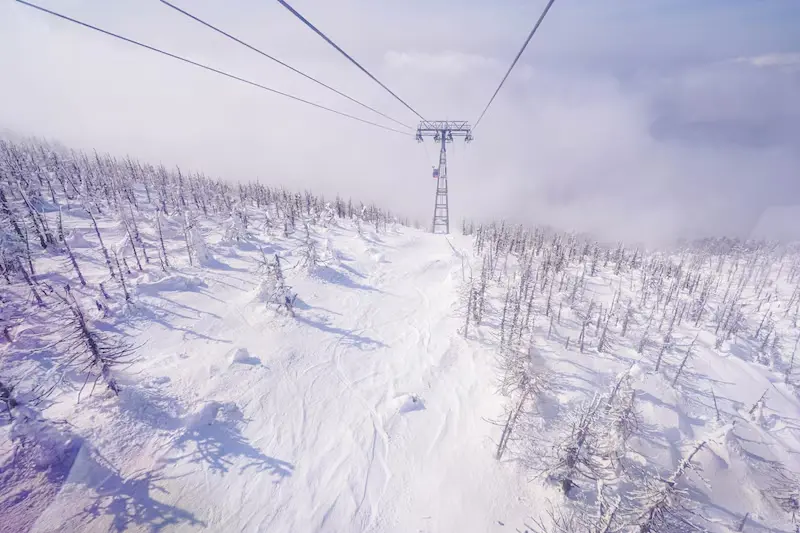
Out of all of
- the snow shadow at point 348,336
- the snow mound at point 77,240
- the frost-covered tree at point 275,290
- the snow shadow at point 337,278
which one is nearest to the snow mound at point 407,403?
the snow shadow at point 348,336

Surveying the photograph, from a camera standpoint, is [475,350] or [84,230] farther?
[84,230]

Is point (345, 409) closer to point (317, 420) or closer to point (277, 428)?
point (317, 420)

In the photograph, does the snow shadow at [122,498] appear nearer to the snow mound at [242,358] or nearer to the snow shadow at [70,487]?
the snow shadow at [70,487]

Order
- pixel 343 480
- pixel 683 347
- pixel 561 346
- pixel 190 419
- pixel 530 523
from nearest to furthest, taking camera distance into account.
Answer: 1. pixel 530 523
2. pixel 343 480
3. pixel 190 419
4. pixel 561 346
5. pixel 683 347

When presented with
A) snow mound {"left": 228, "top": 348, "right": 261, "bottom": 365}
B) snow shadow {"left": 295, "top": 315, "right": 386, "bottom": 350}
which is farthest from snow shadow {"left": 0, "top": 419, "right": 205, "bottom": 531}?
snow shadow {"left": 295, "top": 315, "right": 386, "bottom": 350}

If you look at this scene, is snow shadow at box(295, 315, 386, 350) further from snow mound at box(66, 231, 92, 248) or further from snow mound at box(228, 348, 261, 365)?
snow mound at box(66, 231, 92, 248)

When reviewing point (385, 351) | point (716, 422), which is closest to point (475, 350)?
point (385, 351)

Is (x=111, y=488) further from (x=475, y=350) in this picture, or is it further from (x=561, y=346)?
(x=561, y=346)
